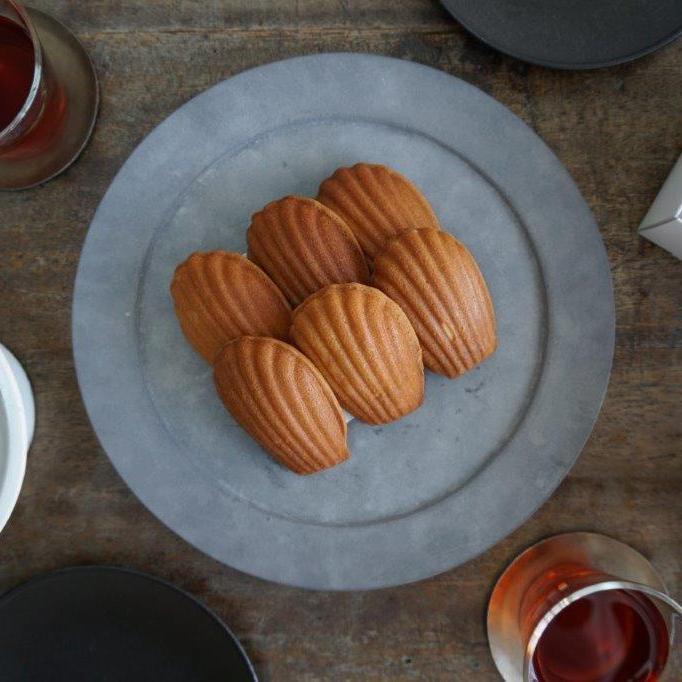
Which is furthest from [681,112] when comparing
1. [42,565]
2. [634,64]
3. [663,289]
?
[42,565]

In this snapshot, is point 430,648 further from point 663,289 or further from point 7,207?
point 7,207

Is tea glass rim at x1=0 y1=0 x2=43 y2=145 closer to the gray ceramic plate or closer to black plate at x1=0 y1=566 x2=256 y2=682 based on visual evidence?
the gray ceramic plate

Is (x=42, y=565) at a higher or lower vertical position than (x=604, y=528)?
lower

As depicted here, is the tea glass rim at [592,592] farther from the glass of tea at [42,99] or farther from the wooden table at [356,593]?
the glass of tea at [42,99]

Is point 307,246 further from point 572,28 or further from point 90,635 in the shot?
point 90,635

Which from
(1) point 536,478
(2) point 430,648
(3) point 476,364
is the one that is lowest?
(2) point 430,648

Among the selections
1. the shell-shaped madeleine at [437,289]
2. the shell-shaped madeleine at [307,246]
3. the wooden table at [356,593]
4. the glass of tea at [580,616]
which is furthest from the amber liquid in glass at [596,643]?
the shell-shaped madeleine at [307,246]

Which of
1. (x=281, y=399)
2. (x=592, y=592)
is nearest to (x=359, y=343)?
(x=281, y=399)
